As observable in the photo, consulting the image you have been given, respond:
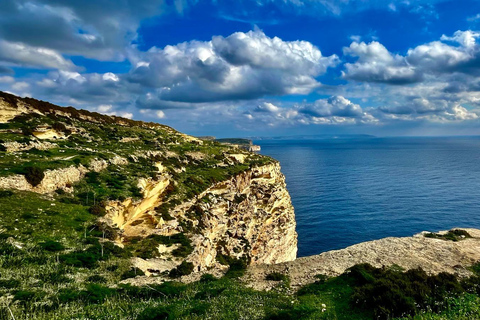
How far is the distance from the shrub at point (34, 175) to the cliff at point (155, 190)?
103 millimetres

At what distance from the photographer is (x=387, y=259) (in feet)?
99.4

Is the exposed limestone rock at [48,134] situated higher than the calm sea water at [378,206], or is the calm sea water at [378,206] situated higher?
the exposed limestone rock at [48,134]

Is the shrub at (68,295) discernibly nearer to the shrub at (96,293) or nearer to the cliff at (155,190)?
the shrub at (96,293)

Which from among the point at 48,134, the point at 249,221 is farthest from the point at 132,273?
the point at 249,221

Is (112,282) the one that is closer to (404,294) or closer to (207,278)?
(207,278)

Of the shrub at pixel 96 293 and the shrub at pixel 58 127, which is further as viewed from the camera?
the shrub at pixel 58 127

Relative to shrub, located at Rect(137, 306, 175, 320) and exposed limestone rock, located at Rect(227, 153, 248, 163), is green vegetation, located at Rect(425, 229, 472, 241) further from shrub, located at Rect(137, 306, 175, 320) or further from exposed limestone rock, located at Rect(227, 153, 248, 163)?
exposed limestone rock, located at Rect(227, 153, 248, 163)

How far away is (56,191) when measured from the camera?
25.8 m

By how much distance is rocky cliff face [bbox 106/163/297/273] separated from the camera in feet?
98.1

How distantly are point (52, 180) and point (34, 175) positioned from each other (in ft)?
6.04

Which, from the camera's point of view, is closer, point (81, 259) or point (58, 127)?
point (81, 259)

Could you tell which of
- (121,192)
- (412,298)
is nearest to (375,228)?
(412,298)

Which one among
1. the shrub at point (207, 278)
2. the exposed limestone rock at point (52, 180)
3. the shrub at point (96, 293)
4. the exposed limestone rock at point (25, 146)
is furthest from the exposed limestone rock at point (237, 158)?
the shrub at point (96, 293)

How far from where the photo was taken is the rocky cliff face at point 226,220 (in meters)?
29.9
